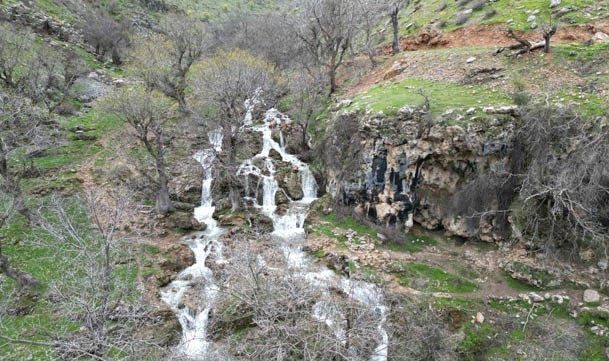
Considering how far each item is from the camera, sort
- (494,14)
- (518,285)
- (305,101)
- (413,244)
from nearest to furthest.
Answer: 1. (518,285)
2. (413,244)
3. (305,101)
4. (494,14)

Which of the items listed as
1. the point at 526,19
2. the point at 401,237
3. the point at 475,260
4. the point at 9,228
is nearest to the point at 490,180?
the point at 475,260

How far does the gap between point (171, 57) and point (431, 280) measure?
900 inches

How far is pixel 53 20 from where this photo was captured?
1296 inches

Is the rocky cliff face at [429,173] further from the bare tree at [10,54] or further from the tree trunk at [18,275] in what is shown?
the bare tree at [10,54]

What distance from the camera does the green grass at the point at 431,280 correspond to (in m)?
13.2

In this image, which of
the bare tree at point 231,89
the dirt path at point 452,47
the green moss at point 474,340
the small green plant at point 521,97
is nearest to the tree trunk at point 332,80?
the dirt path at point 452,47

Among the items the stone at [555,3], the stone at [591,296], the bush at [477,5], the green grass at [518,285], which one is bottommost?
the green grass at [518,285]

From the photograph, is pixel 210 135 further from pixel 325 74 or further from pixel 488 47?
pixel 488 47

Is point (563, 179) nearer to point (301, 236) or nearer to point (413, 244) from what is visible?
point (413, 244)

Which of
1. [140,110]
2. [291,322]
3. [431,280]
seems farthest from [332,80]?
[291,322]

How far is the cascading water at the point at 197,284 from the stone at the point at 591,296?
1305cm

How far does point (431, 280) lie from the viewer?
1366 cm

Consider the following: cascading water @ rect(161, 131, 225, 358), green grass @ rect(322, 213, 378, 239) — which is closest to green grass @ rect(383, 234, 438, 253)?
green grass @ rect(322, 213, 378, 239)

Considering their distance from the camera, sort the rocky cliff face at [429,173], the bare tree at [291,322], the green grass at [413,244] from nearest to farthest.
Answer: the bare tree at [291,322]
the rocky cliff face at [429,173]
the green grass at [413,244]
